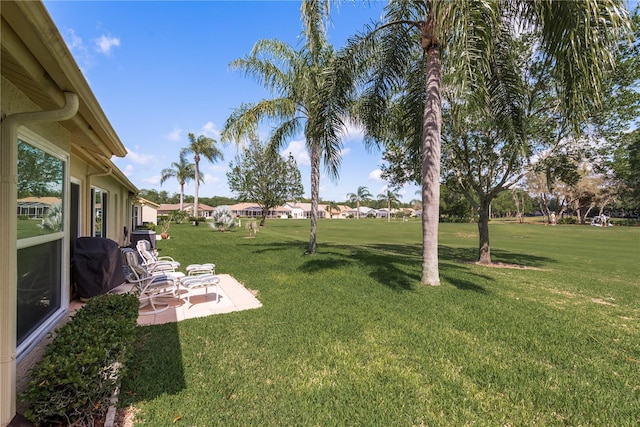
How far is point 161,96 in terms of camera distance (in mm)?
11906

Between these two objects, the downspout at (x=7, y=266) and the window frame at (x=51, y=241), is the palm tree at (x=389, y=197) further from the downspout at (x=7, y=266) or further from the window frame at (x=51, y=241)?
the downspout at (x=7, y=266)

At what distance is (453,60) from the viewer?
5211mm

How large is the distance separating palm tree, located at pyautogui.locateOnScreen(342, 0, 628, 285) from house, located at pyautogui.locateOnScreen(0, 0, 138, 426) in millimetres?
5183

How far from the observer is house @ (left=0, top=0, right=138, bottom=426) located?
6.82 ft

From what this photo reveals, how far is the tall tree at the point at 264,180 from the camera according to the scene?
32.9 metres

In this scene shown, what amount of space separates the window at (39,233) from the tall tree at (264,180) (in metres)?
28.2

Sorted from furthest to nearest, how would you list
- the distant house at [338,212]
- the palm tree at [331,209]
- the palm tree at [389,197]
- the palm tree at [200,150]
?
the distant house at [338,212] < the palm tree at [331,209] < the palm tree at [389,197] < the palm tree at [200,150]

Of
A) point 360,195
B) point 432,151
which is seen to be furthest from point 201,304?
point 360,195

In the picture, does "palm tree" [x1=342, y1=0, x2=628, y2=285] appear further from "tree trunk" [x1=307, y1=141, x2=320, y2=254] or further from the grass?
"tree trunk" [x1=307, y1=141, x2=320, y2=254]

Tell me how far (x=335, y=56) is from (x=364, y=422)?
26.0 ft

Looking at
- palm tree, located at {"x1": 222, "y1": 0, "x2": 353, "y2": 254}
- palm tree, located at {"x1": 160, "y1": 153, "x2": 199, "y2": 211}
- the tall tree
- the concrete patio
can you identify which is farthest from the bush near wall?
palm tree, located at {"x1": 160, "y1": 153, "x2": 199, "y2": 211}

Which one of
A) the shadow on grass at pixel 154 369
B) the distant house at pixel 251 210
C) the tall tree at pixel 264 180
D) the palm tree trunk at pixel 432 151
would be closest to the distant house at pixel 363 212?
the distant house at pixel 251 210

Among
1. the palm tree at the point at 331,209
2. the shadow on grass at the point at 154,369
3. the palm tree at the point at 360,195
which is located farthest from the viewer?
the palm tree at the point at 360,195

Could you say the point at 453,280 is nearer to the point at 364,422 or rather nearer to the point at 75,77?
the point at 364,422
